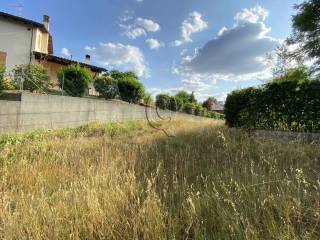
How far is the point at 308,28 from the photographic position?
11.3 m

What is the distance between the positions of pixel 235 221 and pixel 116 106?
11.6m

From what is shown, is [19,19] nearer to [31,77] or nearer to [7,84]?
[31,77]

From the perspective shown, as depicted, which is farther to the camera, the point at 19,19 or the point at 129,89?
the point at 19,19

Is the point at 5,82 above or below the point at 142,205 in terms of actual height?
above

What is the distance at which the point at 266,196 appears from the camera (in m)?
2.72

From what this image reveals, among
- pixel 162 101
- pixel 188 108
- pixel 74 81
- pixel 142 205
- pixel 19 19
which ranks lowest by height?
pixel 142 205

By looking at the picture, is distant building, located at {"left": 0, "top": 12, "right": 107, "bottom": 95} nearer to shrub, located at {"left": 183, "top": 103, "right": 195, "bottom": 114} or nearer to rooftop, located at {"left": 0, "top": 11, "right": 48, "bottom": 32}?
rooftop, located at {"left": 0, "top": 11, "right": 48, "bottom": 32}

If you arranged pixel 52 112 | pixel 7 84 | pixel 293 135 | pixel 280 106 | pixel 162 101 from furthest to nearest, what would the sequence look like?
pixel 162 101
pixel 52 112
pixel 7 84
pixel 280 106
pixel 293 135

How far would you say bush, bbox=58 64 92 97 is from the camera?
12.0 m

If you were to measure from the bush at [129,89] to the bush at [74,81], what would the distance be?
3.85 m

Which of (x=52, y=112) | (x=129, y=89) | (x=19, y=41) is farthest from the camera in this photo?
(x=19, y=41)

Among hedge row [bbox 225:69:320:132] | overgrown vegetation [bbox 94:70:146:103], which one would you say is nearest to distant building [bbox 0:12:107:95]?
overgrown vegetation [bbox 94:70:146:103]

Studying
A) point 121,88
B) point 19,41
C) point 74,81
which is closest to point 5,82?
point 74,81

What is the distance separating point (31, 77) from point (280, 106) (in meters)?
9.72
